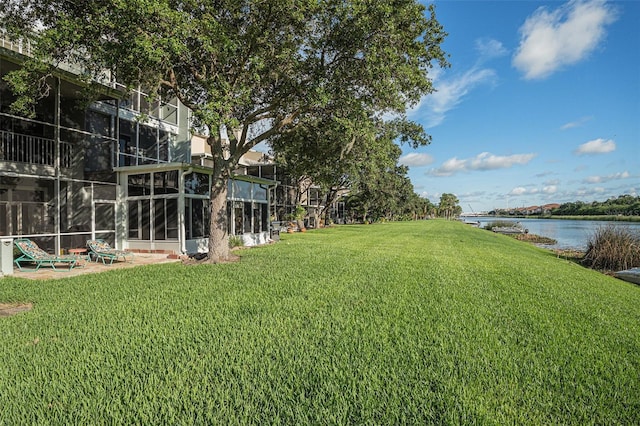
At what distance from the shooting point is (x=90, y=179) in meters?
13.3

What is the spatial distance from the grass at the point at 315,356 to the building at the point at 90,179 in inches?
250

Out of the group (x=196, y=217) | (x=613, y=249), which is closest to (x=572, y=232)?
(x=613, y=249)

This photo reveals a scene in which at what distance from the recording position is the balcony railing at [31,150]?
1126cm

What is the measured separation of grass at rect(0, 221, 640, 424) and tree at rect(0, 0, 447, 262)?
15.1 feet

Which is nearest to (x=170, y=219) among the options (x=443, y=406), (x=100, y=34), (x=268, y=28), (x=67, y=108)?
(x=67, y=108)

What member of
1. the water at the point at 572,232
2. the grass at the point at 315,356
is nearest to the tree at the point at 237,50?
the grass at the point at 315,356

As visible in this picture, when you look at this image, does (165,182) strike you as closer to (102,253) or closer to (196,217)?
(196,217)

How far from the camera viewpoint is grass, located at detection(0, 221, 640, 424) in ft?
8.86

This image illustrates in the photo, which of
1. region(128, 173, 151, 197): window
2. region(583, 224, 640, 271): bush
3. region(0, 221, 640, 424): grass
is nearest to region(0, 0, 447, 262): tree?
region(128, 173, 151, 197): window

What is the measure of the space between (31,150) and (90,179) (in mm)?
1962

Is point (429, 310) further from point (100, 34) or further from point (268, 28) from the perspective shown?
point (100, 34)

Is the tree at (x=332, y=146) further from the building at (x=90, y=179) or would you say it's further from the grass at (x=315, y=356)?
the grass at (x=315, y=356)

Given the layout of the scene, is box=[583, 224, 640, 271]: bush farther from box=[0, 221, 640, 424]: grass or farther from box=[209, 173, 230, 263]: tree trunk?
box=[209, 173, 230, 263]: tree trunk

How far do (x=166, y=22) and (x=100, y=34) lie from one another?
1.82 meters
